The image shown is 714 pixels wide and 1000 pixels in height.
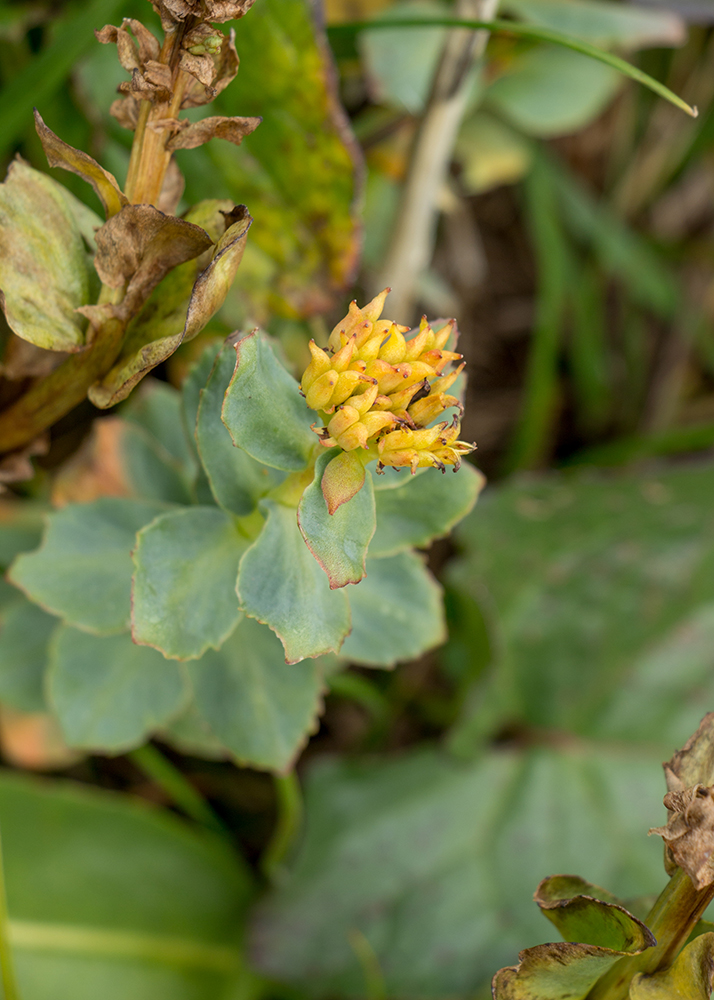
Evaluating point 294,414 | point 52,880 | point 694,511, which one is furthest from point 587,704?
point 294,414

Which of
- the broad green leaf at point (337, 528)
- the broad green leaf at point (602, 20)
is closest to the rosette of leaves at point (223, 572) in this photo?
the broad green leaf at point (337, 528)

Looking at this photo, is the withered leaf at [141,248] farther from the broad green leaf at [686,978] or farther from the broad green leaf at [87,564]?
the broad green leaf at [686,978]

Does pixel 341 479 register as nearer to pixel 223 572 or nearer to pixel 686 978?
pixel 223 572

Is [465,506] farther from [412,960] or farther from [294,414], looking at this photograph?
[412,960]

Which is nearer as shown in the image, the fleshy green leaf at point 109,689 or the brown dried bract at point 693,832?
the brown dried bract at point 693,832

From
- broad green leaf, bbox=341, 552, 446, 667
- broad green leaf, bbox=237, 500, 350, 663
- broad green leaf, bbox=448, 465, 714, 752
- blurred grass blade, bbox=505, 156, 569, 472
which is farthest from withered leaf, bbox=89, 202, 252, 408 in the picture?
blurred grass blade, bbox=505, 156, 569, 472

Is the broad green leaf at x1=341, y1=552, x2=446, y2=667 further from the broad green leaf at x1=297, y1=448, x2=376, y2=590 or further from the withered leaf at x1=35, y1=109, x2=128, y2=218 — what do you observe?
the withered leaf at x1=35, y1=109, x2=128, y2=218
